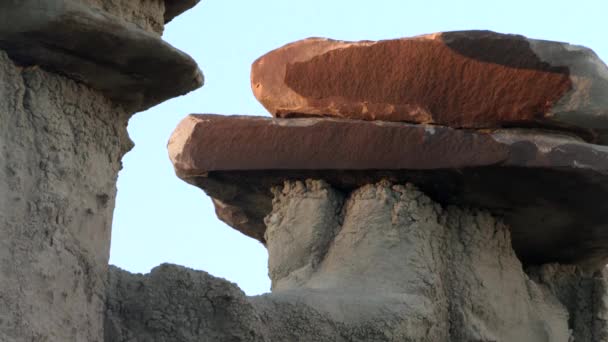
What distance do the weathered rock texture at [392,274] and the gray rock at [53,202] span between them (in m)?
0.80

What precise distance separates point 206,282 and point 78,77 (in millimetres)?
773

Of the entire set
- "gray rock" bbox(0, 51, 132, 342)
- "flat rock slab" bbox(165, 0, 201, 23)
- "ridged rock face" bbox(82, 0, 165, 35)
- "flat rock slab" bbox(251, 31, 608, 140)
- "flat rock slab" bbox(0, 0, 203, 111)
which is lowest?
"gray rock" bbox(0, 51, 132, 342)

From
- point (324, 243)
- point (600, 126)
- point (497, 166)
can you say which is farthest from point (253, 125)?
point (600, 126)

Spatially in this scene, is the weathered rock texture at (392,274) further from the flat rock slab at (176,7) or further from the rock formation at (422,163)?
the flat rock slab at (176,7)

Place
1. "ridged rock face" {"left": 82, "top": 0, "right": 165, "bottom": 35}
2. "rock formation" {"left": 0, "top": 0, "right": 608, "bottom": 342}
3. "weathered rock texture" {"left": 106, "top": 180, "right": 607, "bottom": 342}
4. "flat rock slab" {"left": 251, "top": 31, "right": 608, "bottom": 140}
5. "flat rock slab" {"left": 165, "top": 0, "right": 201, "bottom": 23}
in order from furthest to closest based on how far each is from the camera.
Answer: "flat rock slab" {"left": 251, "top": 31, "right": 608, "bottom": 140}
"rock formation" {"left": 0, "top": 0, "right": 608, "bottom": 342}
"weathered rock texture" {"left": 106, "top": 180, "right": 607, "bottom": 342}
"flat rock slab" {"left": 165, "top": 0, "right": 201, "bottom": 23}
"ridged rock face" {"left": 82, "top": 0, "right": 165, "bottom": 35}

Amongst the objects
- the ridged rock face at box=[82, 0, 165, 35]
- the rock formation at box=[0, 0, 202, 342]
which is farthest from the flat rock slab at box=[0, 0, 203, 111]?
the ridged rock face at box=[82, 0, 165, 35]

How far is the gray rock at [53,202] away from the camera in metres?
4.02

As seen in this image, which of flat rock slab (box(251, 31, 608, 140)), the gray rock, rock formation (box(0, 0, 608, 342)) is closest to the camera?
the gray rock

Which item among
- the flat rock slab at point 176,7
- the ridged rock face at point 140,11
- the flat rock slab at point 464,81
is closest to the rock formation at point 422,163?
the flat rock slab at point 464,81

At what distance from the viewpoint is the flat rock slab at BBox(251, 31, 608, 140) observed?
5.98 metres

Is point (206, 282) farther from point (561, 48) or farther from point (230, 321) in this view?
point (561, 48)

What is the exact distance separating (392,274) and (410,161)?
43 cm

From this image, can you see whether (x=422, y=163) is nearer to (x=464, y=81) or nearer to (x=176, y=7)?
(x=464, y=81)

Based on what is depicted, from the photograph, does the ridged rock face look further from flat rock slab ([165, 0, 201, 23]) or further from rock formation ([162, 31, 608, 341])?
rock formation ([162, 31, 608, 341])
